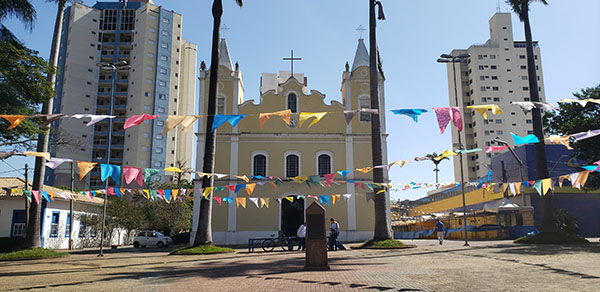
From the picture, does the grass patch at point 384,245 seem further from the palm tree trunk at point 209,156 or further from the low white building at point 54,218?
the low white building at point 54,218

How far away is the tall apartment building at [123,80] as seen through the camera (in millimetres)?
69750

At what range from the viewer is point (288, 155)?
31719 millimetres

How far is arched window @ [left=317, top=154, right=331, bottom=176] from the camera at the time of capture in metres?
31.5

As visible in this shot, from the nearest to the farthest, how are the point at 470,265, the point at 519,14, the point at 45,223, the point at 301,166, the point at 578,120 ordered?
the point at 470,265 → the point at 578,120 → the point at 519,14 → the point at 45,223 → the point at 301,166

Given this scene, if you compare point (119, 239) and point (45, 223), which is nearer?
point (45, 223)

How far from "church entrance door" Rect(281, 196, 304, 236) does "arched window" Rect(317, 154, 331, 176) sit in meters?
2.36

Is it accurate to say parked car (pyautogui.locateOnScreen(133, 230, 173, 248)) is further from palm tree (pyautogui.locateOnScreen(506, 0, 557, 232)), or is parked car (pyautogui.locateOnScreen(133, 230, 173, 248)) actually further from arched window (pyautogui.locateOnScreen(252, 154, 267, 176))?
palm tree (pyautogui.locateOnScreen(506, 0, 557, 232))

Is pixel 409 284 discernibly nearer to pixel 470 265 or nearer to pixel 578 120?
pixel 470 265

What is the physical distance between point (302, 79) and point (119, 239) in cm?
2375

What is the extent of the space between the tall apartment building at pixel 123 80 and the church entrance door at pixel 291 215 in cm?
4339

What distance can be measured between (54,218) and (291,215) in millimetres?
15333

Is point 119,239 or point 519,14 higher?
point 519,14

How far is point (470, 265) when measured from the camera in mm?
11469

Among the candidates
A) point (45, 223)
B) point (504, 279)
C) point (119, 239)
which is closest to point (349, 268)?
point (504, 279)
